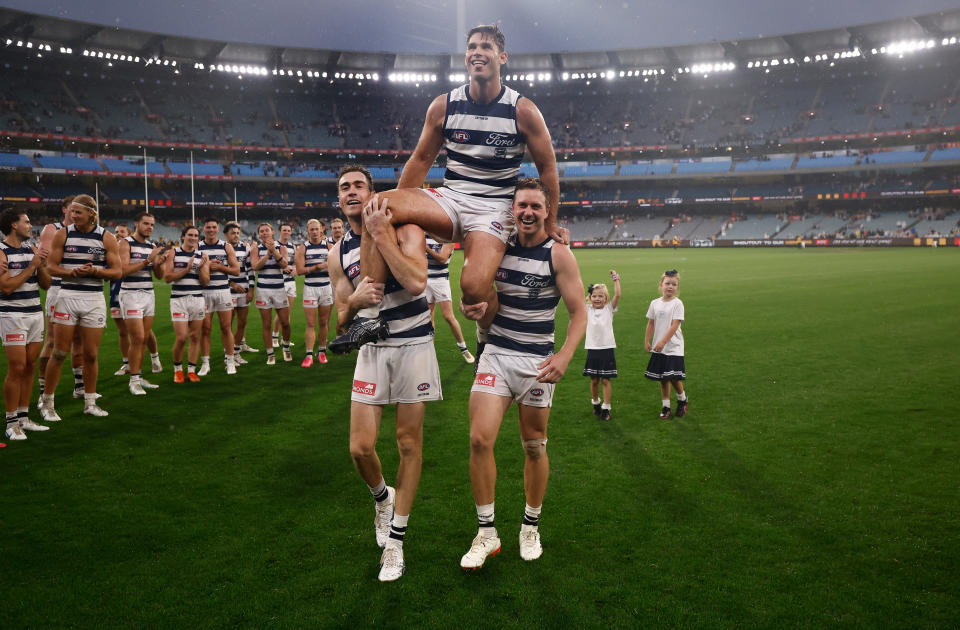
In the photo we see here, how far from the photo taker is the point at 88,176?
49844 millimetres

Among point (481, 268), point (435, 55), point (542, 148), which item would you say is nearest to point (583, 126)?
point (435, 55)

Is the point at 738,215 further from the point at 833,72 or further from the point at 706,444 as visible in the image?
the point at 706,444

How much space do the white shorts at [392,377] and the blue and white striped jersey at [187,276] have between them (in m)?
6.91

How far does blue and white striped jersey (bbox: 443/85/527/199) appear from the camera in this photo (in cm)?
432

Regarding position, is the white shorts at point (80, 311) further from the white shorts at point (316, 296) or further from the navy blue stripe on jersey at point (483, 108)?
the navy blue stripe on jersey at point (483, 108)

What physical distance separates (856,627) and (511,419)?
4.55 meters

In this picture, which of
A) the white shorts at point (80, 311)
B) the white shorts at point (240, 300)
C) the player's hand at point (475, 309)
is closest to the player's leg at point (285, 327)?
the white shorts at point (240, 300)

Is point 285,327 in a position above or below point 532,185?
below

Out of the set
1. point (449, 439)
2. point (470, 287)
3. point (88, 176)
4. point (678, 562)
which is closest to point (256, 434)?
point (449, 439)

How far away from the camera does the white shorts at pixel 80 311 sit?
23.0ft

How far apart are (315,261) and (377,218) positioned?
7789mm

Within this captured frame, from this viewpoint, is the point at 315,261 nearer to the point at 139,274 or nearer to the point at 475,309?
the point at 139,274

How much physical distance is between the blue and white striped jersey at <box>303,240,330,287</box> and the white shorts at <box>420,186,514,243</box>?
24.0 ft

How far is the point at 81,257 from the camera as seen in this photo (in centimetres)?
711
